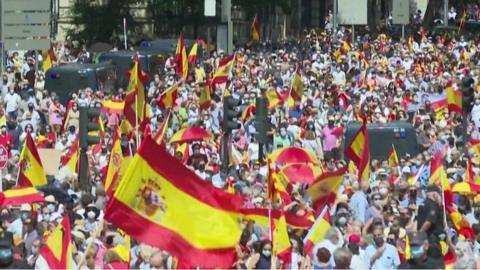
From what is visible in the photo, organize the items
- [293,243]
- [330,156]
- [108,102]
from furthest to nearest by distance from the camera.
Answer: [108,102]
[330,156]
[293,243]

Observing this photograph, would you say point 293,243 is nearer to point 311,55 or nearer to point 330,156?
point 330,156

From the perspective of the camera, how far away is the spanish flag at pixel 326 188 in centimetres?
2242

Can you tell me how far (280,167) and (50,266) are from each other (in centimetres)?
891

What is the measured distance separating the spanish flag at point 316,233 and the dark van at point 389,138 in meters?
13.6

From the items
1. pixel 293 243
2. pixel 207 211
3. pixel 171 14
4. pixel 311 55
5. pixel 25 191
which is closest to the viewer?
pixel 207 211

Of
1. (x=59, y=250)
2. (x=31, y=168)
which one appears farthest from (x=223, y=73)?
(x=59, y=250)

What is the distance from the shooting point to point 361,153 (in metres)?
26.5

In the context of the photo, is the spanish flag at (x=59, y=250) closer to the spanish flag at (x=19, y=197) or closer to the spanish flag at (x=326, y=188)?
the spanish flag at (x=19, y=197)

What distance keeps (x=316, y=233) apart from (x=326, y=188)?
11.7 ft

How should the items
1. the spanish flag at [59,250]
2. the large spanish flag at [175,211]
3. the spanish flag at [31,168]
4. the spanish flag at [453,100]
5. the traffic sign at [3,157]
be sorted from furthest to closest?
the spanish flag at [453,100], the traffic sign at [3,157], the spanish flag at [31,168], the spanish flag at [59,250], the large spanish flag at [175,211]

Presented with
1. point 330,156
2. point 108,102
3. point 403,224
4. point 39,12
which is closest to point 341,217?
point 403,224

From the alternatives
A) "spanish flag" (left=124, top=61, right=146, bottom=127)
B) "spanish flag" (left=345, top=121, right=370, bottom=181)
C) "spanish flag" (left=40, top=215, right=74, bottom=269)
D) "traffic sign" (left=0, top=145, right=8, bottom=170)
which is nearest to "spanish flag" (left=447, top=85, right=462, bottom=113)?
"spanish flag" (left=124, top=61, right=146, bottom=127)

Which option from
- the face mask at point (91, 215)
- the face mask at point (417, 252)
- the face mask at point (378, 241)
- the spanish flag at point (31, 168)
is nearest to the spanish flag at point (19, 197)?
the face mask at point (91, 215)

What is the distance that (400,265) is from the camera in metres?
18.2
